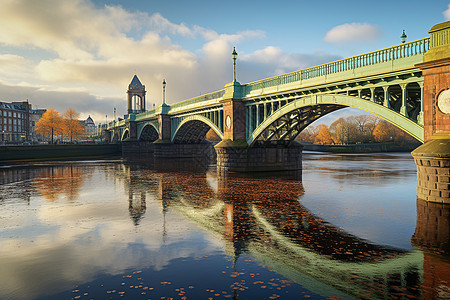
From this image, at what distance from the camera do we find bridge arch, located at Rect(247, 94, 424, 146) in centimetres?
1838

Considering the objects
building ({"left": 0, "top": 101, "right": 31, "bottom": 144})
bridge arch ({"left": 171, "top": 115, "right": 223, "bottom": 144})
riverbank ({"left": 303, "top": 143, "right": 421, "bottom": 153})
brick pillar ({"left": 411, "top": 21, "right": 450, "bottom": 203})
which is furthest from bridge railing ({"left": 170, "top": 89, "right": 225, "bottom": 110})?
building ({"left": 0, "top": 101, "right": 31, "bottom": 144})

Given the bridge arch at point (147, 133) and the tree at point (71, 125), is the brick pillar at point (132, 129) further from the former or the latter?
the tree at point (71, 125)

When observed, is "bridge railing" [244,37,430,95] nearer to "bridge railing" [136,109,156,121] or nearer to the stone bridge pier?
the stone bridge pier

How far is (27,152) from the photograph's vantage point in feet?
196

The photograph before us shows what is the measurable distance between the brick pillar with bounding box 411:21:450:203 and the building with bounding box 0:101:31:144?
111m

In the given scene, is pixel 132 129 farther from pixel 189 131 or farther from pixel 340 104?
pixel 340 104

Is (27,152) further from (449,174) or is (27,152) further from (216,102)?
(449,174)

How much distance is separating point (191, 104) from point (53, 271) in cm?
3953

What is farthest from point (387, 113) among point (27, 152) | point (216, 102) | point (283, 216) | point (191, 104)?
point (27, 152)

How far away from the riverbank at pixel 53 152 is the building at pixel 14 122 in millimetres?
40593

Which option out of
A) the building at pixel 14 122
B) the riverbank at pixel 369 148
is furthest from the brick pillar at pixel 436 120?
the building at pixel 14 122

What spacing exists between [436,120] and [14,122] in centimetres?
12128

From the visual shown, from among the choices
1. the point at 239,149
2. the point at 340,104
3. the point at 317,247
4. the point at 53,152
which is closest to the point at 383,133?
the point at 239,149

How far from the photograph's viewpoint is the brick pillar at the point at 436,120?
15773 mm
